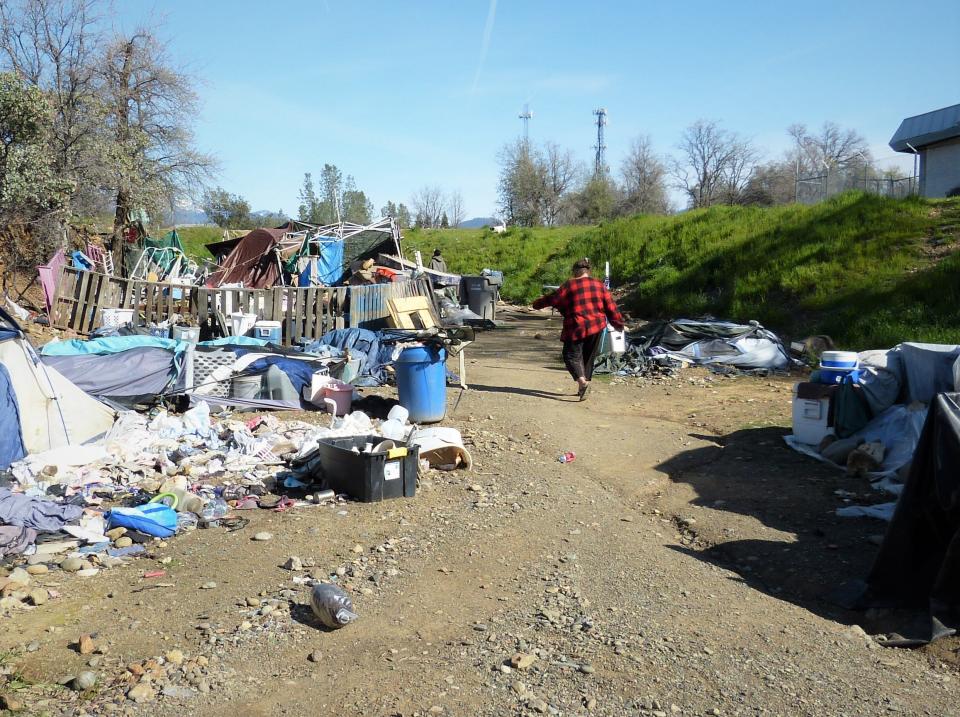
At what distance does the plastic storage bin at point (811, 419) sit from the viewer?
8.10 meters

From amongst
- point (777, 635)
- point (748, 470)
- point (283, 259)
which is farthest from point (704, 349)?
point (283, 259)

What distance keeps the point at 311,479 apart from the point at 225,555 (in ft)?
5.55

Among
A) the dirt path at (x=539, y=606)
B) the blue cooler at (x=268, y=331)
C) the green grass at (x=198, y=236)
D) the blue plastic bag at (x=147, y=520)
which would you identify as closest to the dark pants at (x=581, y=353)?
the dirt path at (x=539, y=606)

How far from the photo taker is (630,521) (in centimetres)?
630

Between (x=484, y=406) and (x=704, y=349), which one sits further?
(x=704, y=349)

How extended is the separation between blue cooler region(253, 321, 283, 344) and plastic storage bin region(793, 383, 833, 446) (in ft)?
27.1

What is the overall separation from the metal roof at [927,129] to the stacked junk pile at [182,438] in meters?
24.7

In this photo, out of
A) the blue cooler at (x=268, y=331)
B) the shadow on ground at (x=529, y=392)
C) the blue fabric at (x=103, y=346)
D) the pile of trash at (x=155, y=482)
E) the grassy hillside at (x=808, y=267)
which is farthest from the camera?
the grassy hillside at (x=808, y=267)

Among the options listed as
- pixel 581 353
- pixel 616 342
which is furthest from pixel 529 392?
pixel 616 342

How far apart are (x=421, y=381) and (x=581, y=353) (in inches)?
103

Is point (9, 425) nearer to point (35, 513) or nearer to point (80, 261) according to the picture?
point (35, 513)

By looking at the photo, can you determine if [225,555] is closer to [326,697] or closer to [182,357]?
[326,697]

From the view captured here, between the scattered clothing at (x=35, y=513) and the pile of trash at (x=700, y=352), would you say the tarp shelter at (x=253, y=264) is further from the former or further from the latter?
the scattered clothing at (x=35, y=513)

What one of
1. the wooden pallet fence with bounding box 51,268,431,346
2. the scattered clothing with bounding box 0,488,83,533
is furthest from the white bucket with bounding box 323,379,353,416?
the wooden pallet fence with bounding box 51,268,431,346
